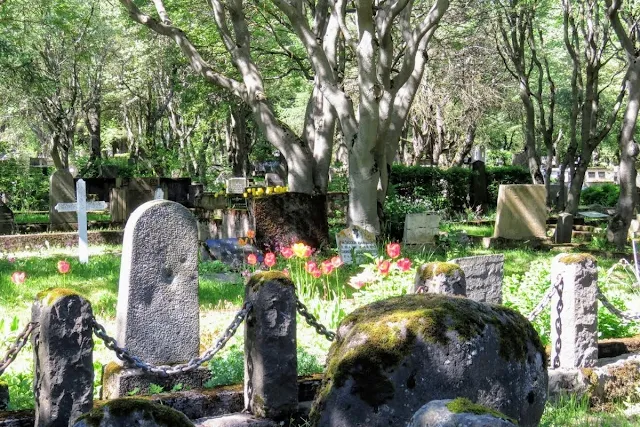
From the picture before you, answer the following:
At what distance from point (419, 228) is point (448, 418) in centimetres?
1274

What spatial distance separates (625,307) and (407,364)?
592cm

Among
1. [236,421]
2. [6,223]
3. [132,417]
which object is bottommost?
[236,421]

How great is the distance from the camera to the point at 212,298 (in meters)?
9.79

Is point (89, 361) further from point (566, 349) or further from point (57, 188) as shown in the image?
point (57, 188)

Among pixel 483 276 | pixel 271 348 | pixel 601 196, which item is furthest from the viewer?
pixel 601 196

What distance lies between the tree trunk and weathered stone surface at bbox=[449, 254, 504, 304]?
9635 mm

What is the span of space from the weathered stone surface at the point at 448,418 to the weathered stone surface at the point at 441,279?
11.2ft

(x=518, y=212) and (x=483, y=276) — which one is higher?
(x=518, y=212)

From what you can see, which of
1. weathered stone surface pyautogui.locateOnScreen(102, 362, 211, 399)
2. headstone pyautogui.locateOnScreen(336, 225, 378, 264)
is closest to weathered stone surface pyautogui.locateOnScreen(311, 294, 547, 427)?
weathered stone surface pyautogui.locateOnScreen(102, 362, 211, 399)

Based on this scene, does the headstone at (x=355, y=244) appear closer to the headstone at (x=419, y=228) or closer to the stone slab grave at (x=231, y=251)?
the headstone at (x=419, y=228)

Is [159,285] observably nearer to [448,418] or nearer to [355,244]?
[448,418]

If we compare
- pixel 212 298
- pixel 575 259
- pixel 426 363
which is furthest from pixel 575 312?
pixel 212 298

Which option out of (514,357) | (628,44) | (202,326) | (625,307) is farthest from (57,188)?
(514,357)

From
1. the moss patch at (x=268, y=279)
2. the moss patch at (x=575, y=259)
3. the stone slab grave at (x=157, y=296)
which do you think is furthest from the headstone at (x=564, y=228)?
the moss patch at (x=268, y=279)
